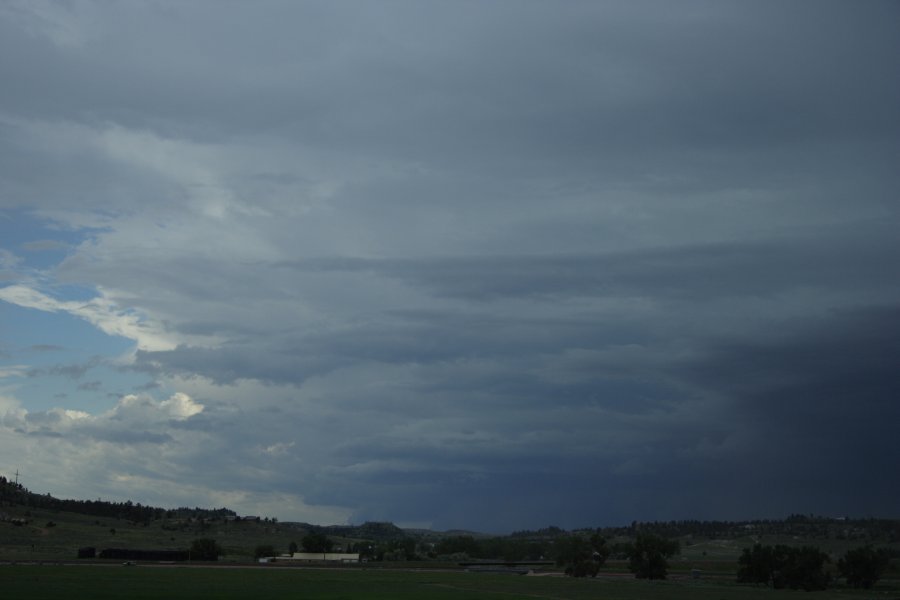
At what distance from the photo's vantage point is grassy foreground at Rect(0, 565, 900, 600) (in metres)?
69.6

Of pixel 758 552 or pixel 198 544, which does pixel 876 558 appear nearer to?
pixel 758 552

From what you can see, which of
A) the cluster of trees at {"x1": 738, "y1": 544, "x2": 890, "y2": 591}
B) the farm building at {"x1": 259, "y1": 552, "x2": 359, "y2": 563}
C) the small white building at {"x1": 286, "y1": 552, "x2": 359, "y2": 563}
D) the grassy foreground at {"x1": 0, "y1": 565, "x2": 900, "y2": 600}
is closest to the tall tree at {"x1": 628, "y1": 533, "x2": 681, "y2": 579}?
the cluster of trees at {"x1": 738, "y1": 544, "x2": 890, "y2": 591}

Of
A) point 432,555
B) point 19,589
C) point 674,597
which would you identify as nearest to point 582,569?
point 674,597

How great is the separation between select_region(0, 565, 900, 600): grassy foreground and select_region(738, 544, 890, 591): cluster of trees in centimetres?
448

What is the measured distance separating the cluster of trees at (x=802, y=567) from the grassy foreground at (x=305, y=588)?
4.48 m

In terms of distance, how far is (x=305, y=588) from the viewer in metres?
78.5

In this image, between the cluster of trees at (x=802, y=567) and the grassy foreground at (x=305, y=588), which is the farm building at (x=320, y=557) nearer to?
the grassy foreground at (x=305, y=588)

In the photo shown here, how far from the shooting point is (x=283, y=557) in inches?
6211

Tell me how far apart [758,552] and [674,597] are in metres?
36.0

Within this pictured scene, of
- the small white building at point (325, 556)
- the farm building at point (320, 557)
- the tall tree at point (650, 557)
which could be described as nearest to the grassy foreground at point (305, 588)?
the tall tree at point (650, 557)

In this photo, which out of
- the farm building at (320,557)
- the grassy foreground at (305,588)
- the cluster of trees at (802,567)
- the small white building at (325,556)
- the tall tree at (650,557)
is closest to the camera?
the grassy foreground at (305,588)

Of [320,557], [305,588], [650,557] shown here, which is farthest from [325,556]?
[305,588]

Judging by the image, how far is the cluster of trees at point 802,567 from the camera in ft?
328

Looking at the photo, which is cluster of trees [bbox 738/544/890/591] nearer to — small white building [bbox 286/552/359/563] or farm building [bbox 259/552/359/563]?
A: farm building [bbox 259/552/359/563]
